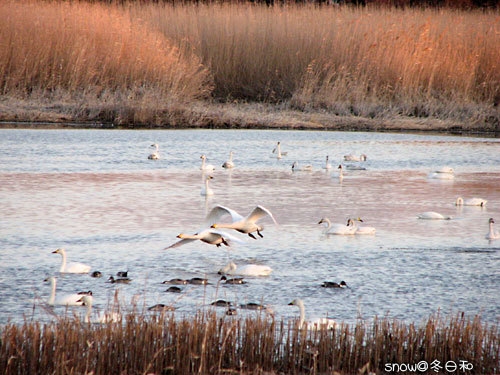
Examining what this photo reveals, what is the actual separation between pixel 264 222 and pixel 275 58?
41.7 ft

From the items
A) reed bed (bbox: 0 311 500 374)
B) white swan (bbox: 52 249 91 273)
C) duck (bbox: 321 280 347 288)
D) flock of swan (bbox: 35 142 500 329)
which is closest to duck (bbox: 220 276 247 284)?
flock of swan (bbox: 35 142 500 329)

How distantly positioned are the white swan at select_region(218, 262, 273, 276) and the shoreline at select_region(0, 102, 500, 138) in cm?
1309

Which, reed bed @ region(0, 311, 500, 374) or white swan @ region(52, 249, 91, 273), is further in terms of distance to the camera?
white swan @ region(52, 249, 91, 273)

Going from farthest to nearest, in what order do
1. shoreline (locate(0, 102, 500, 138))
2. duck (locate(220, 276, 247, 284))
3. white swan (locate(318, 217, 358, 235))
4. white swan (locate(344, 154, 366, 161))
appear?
shoreline (locate(0, 102, 500, 138))
white swan (locate(344, 154, 366, 161))
white swan (locate(318, 217, 358, 235))
duck (locate(220, 276, 247, 284))

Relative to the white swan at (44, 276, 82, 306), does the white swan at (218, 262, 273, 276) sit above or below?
below

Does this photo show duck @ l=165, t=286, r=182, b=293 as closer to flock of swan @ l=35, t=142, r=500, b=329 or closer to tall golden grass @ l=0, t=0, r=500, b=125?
flock of swan @ l=35, t=142, r=500, b=329

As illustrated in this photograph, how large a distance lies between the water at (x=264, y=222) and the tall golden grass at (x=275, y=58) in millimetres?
3546

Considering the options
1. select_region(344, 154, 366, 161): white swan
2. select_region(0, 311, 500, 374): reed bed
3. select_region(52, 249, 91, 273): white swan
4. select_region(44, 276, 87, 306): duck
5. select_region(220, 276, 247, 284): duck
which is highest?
select_region(0, 311, 500, 374): reed bed

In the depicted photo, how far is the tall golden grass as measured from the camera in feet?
67.1

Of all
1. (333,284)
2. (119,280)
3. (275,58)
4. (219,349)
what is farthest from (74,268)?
(275,58)

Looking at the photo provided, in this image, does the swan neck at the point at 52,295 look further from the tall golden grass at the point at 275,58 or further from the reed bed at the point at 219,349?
the tall golden grass at the point at 275,58

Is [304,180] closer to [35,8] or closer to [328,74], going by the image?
[328,74]

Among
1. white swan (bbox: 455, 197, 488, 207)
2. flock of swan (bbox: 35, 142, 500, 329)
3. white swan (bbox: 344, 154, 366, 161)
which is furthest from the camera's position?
white swan (bbox: 344, 154, 366, 161)

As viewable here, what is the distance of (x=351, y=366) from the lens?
4.77 metres
